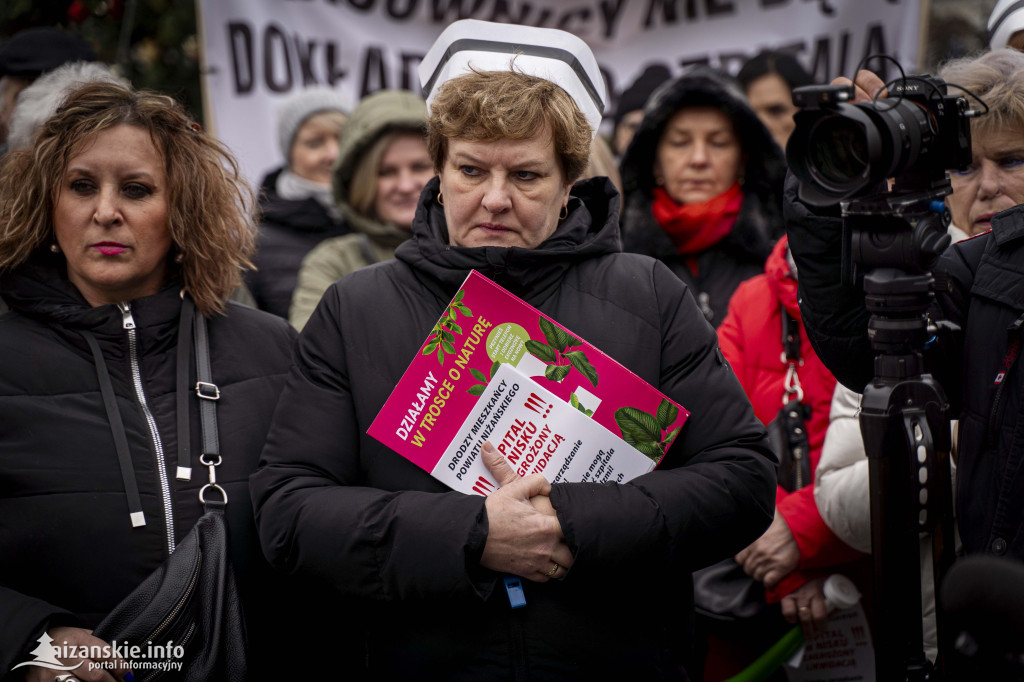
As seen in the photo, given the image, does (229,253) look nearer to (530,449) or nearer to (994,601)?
(530,449)

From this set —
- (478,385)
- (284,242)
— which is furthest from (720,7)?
(478,385)

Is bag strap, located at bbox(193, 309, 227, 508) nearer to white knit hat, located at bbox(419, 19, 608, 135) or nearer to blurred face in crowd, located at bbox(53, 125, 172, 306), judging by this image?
blurred face in crowd, located at bbox(53, 125, 172, 306)

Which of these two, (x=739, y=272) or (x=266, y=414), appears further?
(x=739, y=272)

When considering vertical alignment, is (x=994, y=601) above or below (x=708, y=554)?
above

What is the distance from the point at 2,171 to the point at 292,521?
1.40 m

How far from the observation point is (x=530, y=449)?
7.55 ft

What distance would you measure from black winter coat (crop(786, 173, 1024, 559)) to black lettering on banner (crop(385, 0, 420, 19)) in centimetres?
389

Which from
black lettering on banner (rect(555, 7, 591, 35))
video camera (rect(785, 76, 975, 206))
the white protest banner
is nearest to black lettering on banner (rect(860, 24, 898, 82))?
the white protest banner

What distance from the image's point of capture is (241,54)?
5.34 meters

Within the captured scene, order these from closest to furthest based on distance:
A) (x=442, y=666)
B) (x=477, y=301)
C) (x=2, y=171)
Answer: (x=442, y=666) → (x=477, y=301) → (x=2, y=171)

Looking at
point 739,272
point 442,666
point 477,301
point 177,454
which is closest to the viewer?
point 442,666

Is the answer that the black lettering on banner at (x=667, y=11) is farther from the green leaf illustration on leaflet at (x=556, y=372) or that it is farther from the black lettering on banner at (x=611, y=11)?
the green leaf illustration on leaflet at (x=556, y=372)

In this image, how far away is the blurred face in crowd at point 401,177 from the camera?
4328mm

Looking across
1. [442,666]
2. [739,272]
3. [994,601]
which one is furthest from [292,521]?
[739,272]
